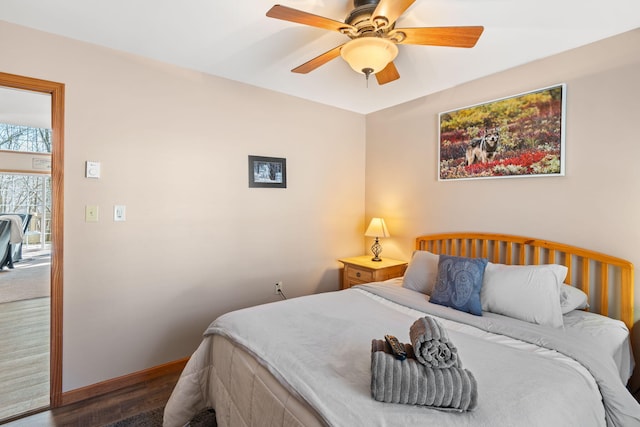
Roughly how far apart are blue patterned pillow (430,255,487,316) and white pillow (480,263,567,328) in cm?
8

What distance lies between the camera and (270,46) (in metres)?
2.16

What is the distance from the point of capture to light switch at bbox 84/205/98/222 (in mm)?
2158

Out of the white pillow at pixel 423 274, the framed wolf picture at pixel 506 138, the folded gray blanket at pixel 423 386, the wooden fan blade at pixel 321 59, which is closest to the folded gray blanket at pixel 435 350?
the folded gray blanket at pixel 423 386

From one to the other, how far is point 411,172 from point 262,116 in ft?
5.28

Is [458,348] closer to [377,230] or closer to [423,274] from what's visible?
[423,274]

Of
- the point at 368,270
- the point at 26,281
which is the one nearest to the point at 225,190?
the point at 368,270

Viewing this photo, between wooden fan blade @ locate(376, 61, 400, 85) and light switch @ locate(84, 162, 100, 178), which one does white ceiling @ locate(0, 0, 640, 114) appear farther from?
light switch @ locate(84, 162, 100, 178)

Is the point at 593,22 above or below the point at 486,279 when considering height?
above

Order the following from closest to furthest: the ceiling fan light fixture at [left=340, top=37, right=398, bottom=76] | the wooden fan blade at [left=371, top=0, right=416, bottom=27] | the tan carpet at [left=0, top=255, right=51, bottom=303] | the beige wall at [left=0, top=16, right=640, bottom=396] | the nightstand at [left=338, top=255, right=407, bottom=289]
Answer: the wooden fan blade at [left=371, top=0, right=416, bottom=27]
the ceiling fan light fixture at [left=340, top=37, right=398, bottom=76]
the beige wall at [left=0, top=16, right=640, bottom=396]
the nightstand at [left=338, top=255, right=407, bottom=289]
the tan carpet at [left=0, top=255, right=51, bottom=303]

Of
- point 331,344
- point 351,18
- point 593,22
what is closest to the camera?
point 331,344

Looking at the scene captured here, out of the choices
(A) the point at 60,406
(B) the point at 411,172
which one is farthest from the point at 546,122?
(A) the point at 60,406

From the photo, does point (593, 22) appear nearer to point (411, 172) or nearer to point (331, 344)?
point (411, 172)

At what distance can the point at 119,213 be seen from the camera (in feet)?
7.48

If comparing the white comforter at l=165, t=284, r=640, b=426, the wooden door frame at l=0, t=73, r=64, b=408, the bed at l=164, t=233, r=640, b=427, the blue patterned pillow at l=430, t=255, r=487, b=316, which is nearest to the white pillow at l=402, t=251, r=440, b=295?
the bed at l=164, t=233, r=640, b=427
